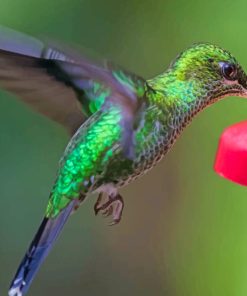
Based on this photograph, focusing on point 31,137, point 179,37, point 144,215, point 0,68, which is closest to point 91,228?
point 144,215

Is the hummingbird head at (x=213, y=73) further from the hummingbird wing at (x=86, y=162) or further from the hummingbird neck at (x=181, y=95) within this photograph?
the hummingbird wing at (x=86, y=162)

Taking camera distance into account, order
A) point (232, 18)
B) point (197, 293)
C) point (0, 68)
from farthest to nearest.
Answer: point (197, 293), point (232, 18), point (0, 68)

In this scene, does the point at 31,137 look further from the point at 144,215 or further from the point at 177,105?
the point at 177,105

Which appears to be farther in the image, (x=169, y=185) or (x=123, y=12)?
(x=169, y=185)

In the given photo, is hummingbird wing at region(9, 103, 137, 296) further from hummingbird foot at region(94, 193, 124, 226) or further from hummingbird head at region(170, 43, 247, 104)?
hummingbird head at region(170, 43, 247, 104)

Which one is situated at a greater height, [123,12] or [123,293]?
[123,12]

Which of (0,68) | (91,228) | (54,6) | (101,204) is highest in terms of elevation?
→ (54,6)

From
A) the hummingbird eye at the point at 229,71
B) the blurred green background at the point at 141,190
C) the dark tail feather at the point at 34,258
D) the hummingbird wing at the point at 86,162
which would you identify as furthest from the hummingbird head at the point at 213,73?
the blurred green background at the point at 141,190
